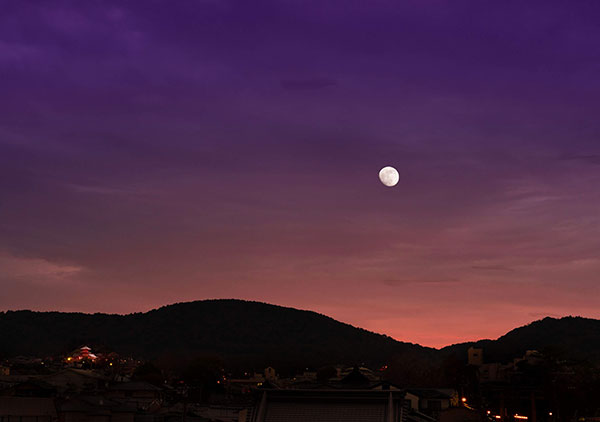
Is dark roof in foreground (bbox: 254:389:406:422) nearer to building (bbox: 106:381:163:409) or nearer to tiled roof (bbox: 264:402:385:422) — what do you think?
tiled roof (bbox: 264:402:385:422)

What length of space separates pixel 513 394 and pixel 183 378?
294 feet

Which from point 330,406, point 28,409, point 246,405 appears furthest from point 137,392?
point 330,406

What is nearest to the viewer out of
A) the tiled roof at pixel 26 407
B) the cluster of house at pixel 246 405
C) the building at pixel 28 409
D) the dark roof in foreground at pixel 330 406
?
the dark roof in foreground at pixel 330 406

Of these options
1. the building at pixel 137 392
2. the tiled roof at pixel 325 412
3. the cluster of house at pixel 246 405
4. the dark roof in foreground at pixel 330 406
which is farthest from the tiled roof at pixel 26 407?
the tiled roof at pixel 325 412

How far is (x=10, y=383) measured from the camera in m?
97.1

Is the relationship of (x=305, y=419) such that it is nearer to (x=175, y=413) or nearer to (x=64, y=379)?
(x=175, y=413)

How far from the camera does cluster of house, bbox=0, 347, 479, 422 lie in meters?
23.0

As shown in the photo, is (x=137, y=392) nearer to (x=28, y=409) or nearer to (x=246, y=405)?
(x=246, y=405)

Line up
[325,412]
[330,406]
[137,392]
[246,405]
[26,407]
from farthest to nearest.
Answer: [137,392]
[246,405]
[26,407]
[330,406]
[325,412]

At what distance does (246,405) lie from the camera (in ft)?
286

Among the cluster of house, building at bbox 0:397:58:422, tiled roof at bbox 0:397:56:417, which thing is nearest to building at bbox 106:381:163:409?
the cluster of house

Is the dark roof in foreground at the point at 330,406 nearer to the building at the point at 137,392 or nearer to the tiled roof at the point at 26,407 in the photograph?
the tiled roof at the point at 26,407

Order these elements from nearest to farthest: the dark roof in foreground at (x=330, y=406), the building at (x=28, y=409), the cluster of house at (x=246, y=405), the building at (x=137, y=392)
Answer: the dark roof in foreground at (x=330, y=406) → the cluster of house at (x=246, y=405) → the building at (x=28, y=409) → the building at (x=137, y=392)

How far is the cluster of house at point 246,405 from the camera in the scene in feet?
75.3
